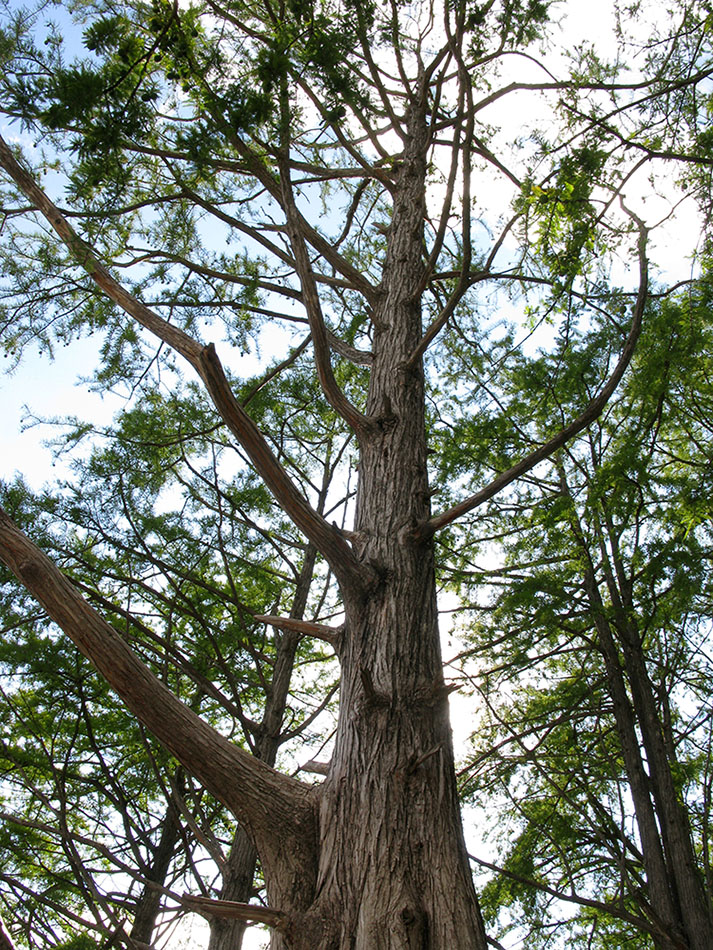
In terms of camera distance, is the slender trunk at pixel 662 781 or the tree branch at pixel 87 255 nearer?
the tree branch at pixel 87 255

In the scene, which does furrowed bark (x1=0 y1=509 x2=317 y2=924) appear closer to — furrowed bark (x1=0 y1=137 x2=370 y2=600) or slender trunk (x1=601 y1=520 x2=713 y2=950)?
furrowed bark (x1=0 y1=137 x2=370 y2=600)

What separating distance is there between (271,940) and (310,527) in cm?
111

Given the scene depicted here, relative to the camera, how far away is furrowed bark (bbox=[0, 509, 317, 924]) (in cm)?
167

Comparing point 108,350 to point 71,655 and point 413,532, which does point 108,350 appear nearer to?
point 71,655

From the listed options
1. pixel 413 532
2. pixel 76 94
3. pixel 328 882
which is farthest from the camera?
pixel 413 532

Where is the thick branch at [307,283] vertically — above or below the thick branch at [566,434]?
above

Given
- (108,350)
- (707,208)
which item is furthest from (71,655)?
(707,208)

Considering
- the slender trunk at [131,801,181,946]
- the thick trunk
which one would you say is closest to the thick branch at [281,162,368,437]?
the thick trunk

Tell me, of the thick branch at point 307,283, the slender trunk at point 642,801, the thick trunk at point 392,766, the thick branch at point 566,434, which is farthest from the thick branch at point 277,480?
the slender trunk at point 642,801

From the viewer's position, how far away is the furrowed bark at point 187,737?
1.67 metres

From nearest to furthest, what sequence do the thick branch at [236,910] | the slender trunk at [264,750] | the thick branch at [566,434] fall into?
the thick branch at [236,910] → the thick branch at [566,434] → the slender trunk at [264,750]

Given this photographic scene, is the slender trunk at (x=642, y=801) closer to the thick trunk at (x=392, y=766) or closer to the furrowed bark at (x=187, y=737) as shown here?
the thick trunk at (x=392, y=766)

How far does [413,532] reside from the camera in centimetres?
253

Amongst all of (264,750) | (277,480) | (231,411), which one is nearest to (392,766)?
(277,480)
